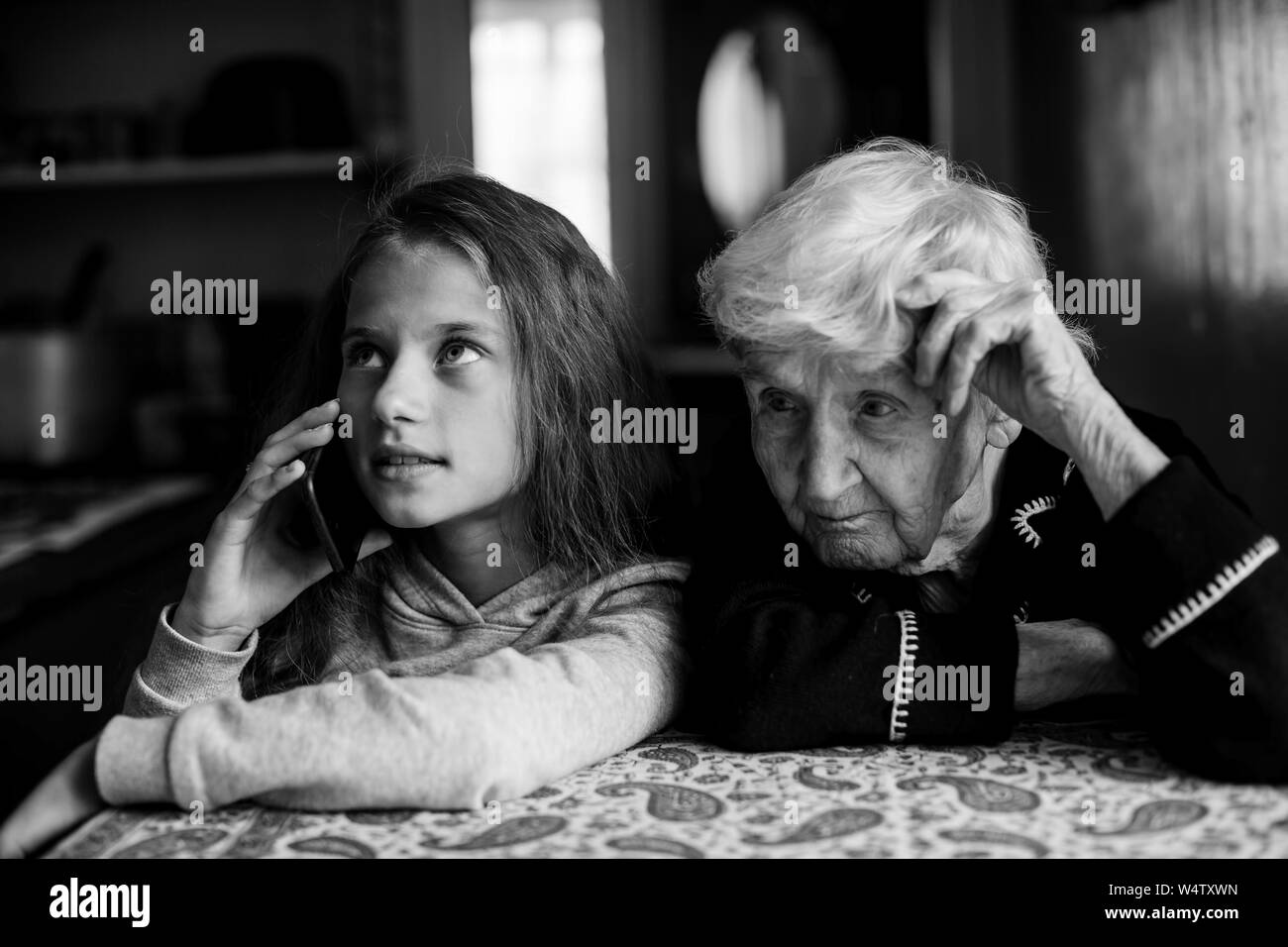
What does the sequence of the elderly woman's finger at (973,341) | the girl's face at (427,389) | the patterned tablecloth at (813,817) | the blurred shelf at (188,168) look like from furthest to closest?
the blurred shelf at (188,168) < the girl's face at (427,389) < the elderly woman's finger at (973,341) < the patterned tablecloth at (813,817)

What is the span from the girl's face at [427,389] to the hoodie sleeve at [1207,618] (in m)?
0.54

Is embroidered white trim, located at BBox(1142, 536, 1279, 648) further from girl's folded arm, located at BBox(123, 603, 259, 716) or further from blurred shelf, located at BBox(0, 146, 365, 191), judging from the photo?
blurred shelf, located at BBox(0, 146, 365, 191)

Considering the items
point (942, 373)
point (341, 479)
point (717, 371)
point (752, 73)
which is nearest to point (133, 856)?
point (341, 479)

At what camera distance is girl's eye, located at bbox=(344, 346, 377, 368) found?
1.19 meters

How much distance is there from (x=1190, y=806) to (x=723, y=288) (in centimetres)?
54

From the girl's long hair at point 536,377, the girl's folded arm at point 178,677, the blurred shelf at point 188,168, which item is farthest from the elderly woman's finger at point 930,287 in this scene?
the blurred shelf at point 188,168

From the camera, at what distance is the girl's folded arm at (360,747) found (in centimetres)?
93

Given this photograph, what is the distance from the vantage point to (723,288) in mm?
1112

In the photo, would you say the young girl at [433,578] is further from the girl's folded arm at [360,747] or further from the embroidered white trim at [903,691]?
the embroidered white trim at [903,691]

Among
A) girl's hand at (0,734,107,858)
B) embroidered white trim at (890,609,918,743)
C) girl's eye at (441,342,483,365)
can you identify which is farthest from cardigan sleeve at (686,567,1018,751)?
girl's hand at (0,734,107,858)

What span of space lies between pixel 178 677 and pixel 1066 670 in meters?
0.76

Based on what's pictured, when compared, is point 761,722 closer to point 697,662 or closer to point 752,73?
point 697,662

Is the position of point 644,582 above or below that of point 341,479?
below

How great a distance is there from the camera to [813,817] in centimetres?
90
